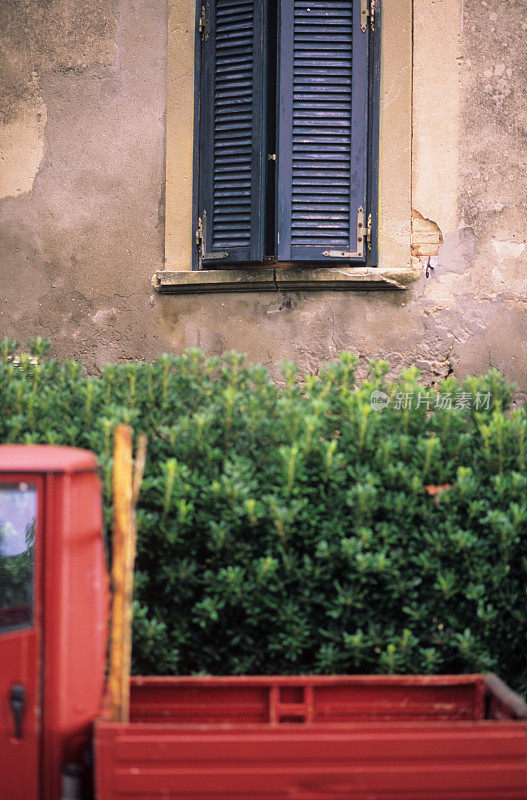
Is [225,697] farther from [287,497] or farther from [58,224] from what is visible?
[58,224]

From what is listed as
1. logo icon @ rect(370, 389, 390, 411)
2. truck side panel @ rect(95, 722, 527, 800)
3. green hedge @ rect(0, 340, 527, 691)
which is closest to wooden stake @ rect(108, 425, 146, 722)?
truck side panel @ rect(95, 722, 527, 800)

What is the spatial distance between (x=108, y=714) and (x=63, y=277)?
4.44 m

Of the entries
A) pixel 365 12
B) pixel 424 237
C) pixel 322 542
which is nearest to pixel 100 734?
pixel 322 542

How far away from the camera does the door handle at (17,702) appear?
7.84 ft

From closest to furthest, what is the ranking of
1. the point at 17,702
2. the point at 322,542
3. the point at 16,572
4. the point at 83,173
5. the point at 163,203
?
1. the point at 17,702
2. the point at 16,572
3. the point at 322,542
4. the point at 163,203
5. the point at 83,173

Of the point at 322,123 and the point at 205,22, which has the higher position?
the point at 205,22

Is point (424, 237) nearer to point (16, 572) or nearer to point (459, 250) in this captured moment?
point (459, 250)

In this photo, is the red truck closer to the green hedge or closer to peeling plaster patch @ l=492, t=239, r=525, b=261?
the green hedge

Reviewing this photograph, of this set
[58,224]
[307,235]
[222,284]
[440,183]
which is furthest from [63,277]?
[440,183]

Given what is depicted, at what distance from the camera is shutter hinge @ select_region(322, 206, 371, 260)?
19.5ft

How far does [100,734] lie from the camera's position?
7.42 ft

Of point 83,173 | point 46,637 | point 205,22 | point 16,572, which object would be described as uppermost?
point 205,22

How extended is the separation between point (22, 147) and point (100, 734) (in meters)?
5.31

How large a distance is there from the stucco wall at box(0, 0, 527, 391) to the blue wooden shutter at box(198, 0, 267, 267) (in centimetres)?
22
